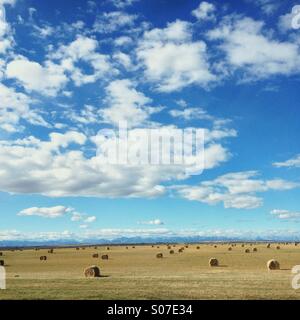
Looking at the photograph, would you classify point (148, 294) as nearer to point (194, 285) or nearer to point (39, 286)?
point (194, 285)

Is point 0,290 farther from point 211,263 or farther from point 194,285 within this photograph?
point 211,263

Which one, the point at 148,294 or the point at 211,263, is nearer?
the point at 148,294

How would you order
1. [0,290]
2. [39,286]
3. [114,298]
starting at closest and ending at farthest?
1. [114,298]
2. [0,290]
3. [39,286]

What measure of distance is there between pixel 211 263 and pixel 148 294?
2738cm

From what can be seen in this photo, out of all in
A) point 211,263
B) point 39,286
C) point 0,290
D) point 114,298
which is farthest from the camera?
point 211,263

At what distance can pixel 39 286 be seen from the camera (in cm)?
3322

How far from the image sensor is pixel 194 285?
32781 millimetres
